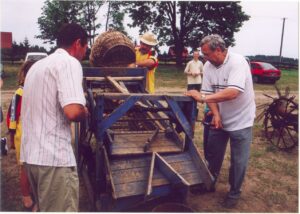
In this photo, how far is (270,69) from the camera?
814 inches

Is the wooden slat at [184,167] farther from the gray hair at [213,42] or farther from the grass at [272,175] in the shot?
the grass at [272,175]

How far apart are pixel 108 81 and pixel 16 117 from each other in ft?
4.46

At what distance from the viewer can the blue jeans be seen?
4.18 meters

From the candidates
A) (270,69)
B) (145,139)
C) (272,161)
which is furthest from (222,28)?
(145,139)

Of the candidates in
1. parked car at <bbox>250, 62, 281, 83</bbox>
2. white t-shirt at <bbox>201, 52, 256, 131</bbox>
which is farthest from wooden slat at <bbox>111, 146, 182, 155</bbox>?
parked car at <bbox>250, 62, 281, 83</bbox>

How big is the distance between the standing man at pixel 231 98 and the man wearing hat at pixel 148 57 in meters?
A: 1.49

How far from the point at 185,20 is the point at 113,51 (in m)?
23.2

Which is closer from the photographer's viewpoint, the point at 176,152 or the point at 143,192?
the point at 143,192

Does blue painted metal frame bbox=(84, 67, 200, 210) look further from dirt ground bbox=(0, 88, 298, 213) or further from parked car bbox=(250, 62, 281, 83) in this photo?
parked car bbox=(250, 62, 281, 83)

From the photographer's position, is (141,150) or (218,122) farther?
(218,122)

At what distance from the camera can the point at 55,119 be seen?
2.46m

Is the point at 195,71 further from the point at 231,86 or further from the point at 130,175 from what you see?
the point at 130,175

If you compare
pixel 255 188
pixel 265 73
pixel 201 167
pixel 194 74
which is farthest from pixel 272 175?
pixel 265 73

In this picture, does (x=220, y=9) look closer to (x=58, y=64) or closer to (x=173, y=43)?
(x=173, y=43)
